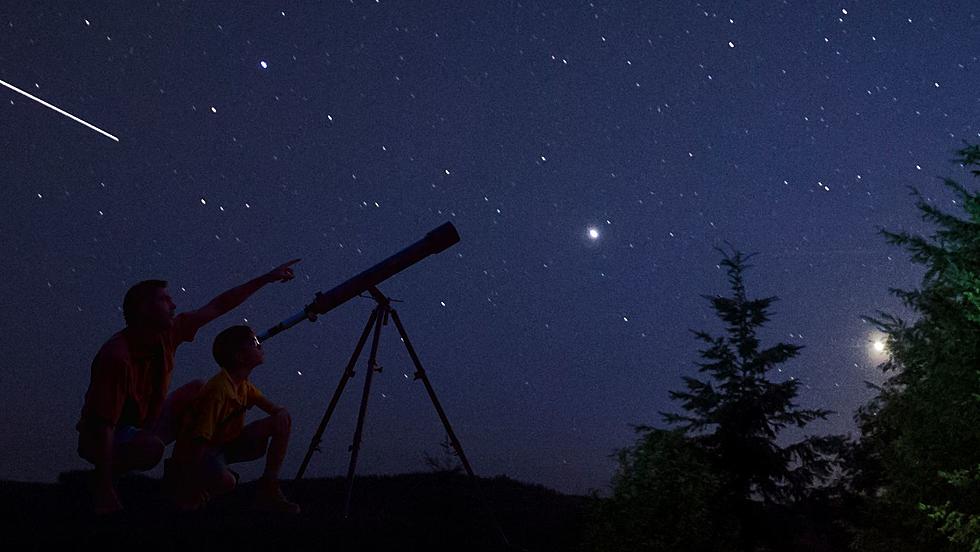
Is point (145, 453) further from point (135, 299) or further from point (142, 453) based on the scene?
point (135, 299)

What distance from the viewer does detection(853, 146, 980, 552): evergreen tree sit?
1255 centimetres

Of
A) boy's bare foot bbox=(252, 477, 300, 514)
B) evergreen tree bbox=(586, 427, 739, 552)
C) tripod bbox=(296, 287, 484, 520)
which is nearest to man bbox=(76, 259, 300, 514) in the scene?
boy's bare foot bbox=(252, 477, 300, 514)

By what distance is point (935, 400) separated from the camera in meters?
13.2

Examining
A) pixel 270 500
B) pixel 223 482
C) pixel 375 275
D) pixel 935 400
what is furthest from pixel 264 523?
pixel 935 400

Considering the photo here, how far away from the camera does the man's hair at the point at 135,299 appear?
5.88 meters

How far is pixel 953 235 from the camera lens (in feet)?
44.4

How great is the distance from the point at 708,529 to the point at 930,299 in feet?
21.0

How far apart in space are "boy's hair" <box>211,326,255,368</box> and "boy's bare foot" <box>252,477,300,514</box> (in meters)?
1.21

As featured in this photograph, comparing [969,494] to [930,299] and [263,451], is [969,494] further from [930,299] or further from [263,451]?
[263,451]

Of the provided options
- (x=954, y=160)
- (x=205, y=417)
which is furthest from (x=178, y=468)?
(x=954, y=160)

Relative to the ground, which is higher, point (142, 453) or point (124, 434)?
point (124, 434)

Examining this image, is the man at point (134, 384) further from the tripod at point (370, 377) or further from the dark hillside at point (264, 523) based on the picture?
the tripod at point (370, 377)

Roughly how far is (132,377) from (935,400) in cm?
1326

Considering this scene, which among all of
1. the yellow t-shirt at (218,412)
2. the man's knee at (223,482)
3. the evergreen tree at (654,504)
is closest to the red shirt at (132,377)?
the yellow t-shirt at (218,412)
